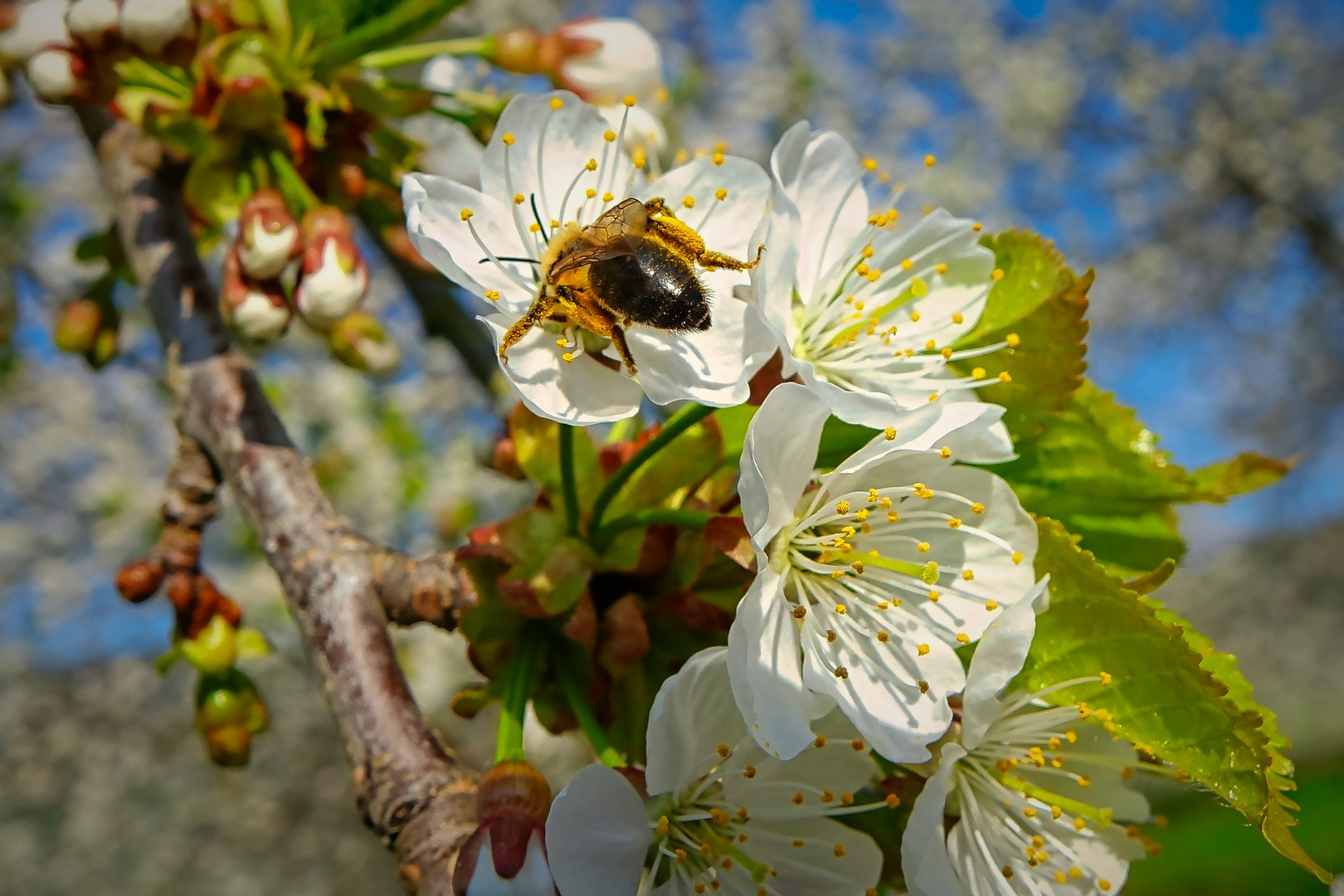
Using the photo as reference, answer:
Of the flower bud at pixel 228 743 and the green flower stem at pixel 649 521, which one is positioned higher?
the green flower stem at pixel 649 521

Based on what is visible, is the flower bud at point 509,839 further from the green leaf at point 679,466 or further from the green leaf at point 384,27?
the green leaf at point 384,27

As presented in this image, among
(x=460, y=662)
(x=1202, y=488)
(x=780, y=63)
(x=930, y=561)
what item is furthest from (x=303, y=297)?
(x=780, y=63)

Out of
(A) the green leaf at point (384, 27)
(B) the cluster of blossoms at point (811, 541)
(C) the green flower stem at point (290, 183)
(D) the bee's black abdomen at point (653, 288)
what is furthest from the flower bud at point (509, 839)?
(A) the green leaf at point (384, 27)

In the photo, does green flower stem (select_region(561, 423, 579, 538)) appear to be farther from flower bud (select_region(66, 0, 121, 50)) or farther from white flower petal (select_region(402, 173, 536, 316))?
flower bud (select_region(66, 0, 121, 50))

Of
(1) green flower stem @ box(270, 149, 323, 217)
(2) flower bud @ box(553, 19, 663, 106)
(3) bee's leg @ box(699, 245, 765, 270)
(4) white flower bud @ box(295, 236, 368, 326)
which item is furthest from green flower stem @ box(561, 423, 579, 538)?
(2) flower bud @ box(553, 19, 663, 106)

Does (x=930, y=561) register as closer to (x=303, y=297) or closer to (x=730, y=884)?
(x=730, y=884)
